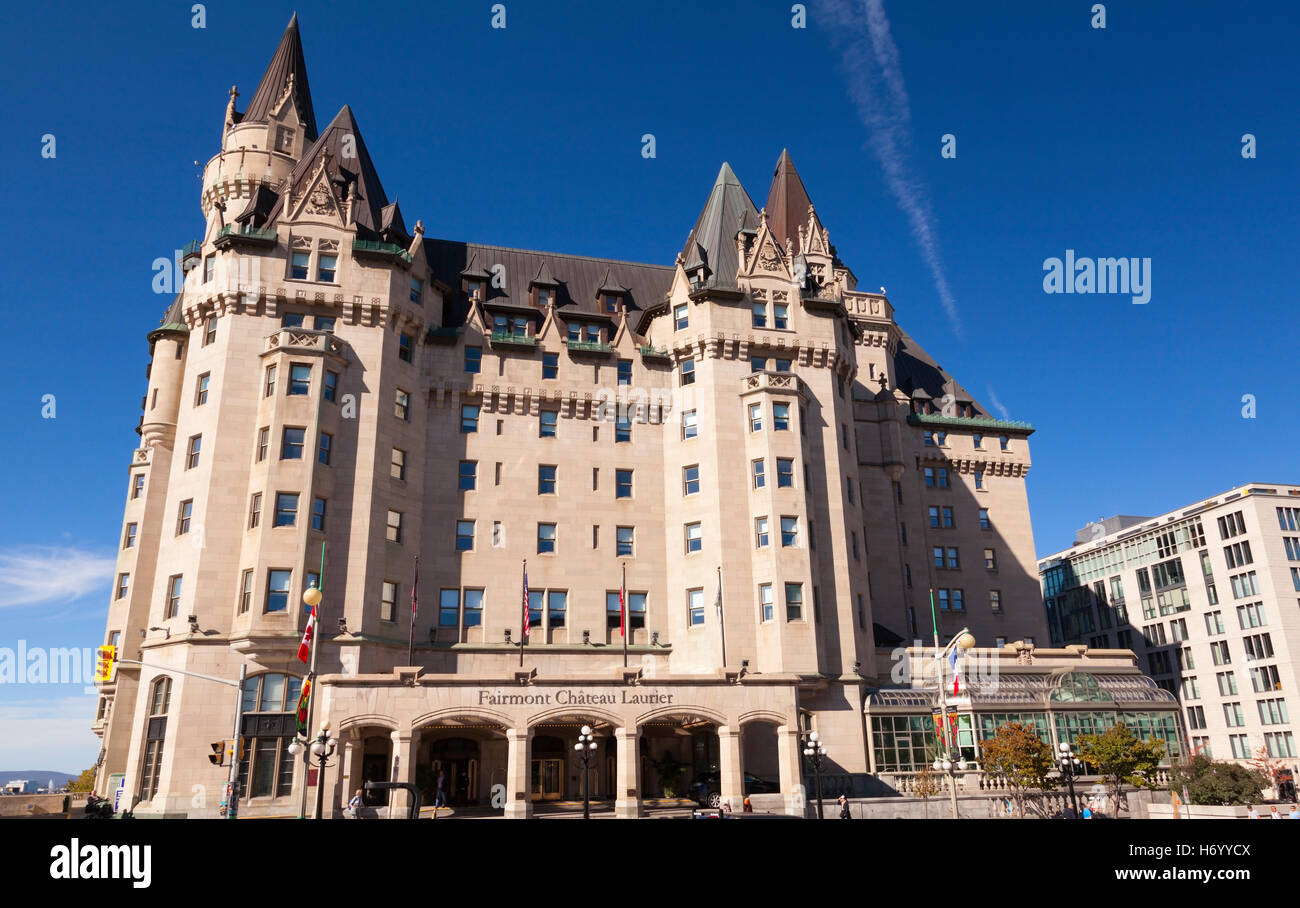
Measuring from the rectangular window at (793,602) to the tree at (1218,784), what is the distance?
24.8 m

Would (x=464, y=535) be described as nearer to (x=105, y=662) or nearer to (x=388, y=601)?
(x=388, y=601)

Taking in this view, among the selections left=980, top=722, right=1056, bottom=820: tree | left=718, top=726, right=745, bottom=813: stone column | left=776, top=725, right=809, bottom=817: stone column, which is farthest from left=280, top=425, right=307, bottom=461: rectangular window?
left=980, top=722, right=1056, bottom=820: tree

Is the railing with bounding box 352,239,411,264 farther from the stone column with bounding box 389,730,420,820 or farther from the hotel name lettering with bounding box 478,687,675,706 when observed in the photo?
the stone column with bounding box 389,730,420,820

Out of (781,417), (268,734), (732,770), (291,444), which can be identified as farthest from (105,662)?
(781,417)

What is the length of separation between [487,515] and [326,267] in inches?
714

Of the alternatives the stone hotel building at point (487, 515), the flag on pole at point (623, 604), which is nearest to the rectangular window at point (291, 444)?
the stone hotel building at point (487, 515)

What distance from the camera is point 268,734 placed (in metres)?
46.4

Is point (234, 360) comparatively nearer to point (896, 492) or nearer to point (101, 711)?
point (101, 711)

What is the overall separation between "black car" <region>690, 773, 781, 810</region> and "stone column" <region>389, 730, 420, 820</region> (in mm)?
15002

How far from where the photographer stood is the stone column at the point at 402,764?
137ft

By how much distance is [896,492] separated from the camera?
239 feet
